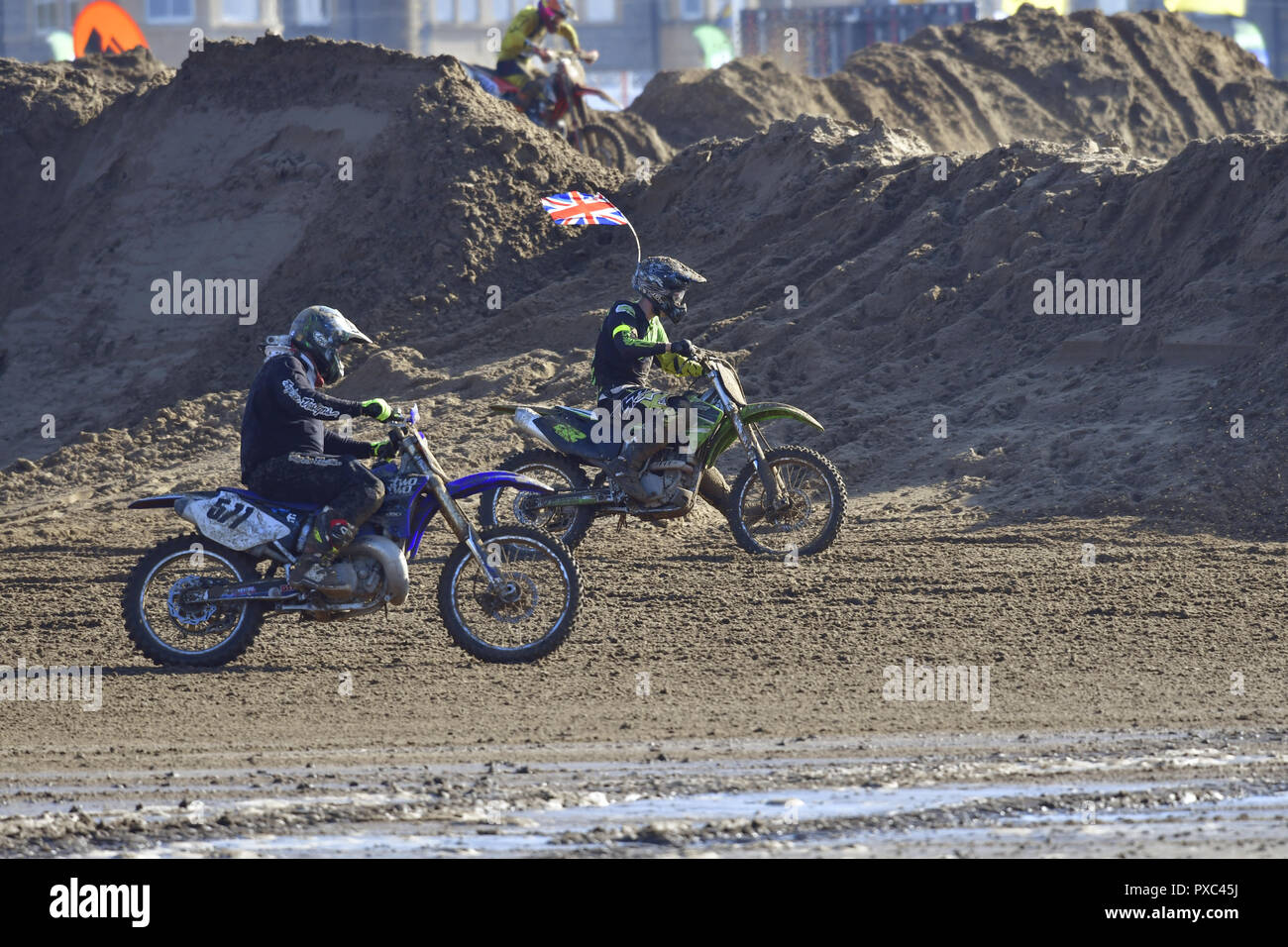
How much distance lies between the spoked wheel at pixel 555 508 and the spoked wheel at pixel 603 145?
1295cm

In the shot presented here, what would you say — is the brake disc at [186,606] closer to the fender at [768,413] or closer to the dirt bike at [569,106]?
the fender at [768,413]

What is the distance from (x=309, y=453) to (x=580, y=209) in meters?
7.66

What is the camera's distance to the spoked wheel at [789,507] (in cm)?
1105

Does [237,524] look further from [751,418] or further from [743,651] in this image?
[751,418]

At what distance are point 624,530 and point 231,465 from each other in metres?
4.51

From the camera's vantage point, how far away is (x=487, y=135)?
20141 mm

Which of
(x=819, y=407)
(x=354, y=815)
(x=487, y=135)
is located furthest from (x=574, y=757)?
(x=487, y=135)

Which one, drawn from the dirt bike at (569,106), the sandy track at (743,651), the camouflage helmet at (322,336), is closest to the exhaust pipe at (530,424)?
the sandy track at (743,651)

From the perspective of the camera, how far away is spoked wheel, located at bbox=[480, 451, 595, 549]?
434 inches

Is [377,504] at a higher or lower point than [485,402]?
lower

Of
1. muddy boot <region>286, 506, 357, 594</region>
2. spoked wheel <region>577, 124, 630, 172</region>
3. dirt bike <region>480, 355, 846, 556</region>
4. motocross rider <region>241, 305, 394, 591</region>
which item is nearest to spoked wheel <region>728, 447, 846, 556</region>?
dirt bike <region>480, 355, 846, 556</region>

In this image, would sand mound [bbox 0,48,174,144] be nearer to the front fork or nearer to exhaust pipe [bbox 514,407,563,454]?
exhaust pipe [bbox 514,407,563,454]

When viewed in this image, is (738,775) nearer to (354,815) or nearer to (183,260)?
(354,815)

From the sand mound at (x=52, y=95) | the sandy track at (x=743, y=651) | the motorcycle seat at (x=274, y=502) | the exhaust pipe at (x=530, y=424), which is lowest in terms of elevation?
the sandy track at (x=743, y=651)
